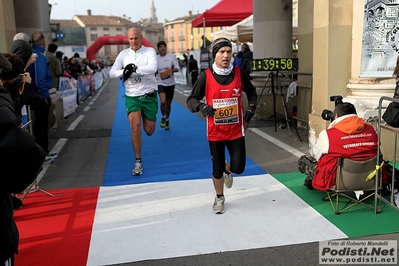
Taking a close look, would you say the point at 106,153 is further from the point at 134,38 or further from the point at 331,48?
the point at 331,48

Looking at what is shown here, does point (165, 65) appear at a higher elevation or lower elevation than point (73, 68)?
higher

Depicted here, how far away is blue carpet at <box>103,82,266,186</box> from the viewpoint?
6.36 meters

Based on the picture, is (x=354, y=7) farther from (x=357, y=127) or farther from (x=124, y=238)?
(x=124, y=238)

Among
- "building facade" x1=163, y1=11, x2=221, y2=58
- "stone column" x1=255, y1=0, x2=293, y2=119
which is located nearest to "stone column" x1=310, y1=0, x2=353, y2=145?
"stone column" x1=255, y1=0, x2=293, y2=119

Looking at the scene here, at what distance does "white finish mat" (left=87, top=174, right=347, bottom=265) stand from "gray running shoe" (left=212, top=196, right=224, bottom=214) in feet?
0.21

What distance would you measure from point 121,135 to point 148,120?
3.31m

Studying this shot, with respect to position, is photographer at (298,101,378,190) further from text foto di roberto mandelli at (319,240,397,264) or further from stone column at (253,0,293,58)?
stone column at (253,0,293,58)

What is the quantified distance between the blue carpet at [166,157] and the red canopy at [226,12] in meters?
7.63

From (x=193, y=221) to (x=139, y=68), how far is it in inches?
106

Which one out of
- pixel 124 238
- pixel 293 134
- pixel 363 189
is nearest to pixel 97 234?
pixel 124 238

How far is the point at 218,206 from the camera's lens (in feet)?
15.9

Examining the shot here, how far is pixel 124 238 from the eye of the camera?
4.26 metres

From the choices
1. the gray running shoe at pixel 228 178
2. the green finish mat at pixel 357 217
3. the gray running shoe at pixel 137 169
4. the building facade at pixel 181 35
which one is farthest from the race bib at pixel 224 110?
the building facade at pixel 181 35

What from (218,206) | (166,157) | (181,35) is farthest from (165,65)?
(181,35)
